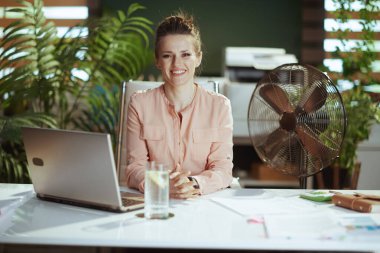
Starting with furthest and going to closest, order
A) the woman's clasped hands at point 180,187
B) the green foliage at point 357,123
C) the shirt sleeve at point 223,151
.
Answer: the green foliage at point 357,123, the shirt sleeve at point 223,151, the woman's clasped hands at point 180,187

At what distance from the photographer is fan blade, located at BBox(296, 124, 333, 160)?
1.63 m

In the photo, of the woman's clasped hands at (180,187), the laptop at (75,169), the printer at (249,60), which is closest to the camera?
the laptop at (75,169)

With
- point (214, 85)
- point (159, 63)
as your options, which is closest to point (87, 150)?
point (159, 63)

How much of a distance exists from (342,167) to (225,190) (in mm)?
1556

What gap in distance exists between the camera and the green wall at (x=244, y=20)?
768 centimetres

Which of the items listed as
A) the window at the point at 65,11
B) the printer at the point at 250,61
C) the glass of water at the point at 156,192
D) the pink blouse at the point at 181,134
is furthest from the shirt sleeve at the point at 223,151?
the window at the point at 65,11

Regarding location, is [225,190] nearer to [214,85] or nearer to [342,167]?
[214,85]

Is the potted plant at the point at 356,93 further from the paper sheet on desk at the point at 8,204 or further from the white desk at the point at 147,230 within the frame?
the paper sheet on desk at the point at 8,204

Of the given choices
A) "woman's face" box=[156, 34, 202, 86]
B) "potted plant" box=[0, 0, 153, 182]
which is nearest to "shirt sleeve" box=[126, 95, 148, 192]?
"woman's face" box=[156, 34, 202, 86]

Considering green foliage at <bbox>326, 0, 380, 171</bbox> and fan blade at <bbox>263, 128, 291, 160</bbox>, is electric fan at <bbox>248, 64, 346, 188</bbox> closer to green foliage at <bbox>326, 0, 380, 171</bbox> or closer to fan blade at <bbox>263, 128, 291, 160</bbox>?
fan blade at <bbox>263, 128, 291, 160</bbox>

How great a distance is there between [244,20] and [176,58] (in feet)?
19.9

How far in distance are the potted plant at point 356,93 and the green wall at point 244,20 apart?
443 centimetres

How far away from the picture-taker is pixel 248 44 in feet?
25.4

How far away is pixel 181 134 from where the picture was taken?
6.09 ft
